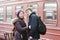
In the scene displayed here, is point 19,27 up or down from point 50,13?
down

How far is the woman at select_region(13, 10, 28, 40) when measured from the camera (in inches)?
141

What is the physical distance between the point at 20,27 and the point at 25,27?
0.12m

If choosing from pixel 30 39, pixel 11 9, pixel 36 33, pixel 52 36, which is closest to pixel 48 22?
pixel 52 36

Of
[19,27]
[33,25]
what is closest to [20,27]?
[19,27]

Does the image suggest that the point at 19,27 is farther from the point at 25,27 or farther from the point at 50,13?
the point at 50,13

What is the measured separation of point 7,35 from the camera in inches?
260

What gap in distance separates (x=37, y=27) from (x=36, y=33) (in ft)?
0.43

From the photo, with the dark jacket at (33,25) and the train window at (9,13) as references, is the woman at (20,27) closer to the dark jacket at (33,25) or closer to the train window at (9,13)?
the dark jacket at (33,25)

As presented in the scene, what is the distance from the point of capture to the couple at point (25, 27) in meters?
3.61

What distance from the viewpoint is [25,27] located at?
3.65m

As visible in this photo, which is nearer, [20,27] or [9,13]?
[20,27]

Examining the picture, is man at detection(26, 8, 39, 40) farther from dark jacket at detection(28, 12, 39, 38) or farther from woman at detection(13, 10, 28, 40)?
woman at detection(13, 10, 28, 40)

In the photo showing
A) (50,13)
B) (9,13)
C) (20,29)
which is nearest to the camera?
(20,29)

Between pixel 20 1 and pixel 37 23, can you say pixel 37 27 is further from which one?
pixel 20 1
